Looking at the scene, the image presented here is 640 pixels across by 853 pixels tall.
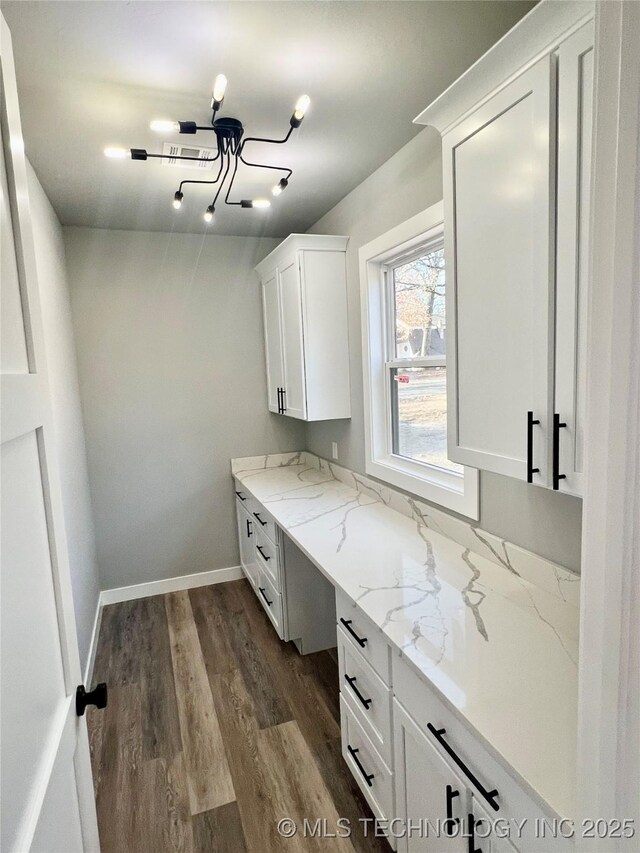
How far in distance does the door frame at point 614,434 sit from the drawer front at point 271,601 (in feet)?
7.13

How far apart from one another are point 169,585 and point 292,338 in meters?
2.07

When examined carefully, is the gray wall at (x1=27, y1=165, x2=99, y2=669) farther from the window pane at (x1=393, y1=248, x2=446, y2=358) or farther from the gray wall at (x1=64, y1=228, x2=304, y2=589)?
the window pane at (x1=393, y1=248, x2=446, y2=358)

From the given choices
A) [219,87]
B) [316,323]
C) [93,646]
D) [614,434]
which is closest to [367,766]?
[614,434]

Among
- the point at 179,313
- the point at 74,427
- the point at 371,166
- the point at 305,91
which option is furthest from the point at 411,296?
the point at 74,427

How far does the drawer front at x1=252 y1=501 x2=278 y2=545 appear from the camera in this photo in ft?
8.43

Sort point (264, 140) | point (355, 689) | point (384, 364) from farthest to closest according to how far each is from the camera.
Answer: point (384, 364)
point (264, 140)
point (355, 689)

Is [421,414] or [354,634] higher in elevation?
[421,414]

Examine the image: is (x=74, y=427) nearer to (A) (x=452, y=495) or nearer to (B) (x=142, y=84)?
(B) (x=142, y=84)

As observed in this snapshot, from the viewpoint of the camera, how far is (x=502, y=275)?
118 centimetres

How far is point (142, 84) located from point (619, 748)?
2.08 m

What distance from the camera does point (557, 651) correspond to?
1.22m

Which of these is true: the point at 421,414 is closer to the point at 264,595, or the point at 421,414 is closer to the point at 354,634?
the point at 354,634

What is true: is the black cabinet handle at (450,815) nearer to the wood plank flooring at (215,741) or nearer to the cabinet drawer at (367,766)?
the cabinet drawer at (367,766)

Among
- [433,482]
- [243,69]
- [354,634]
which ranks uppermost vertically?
[243,69]
